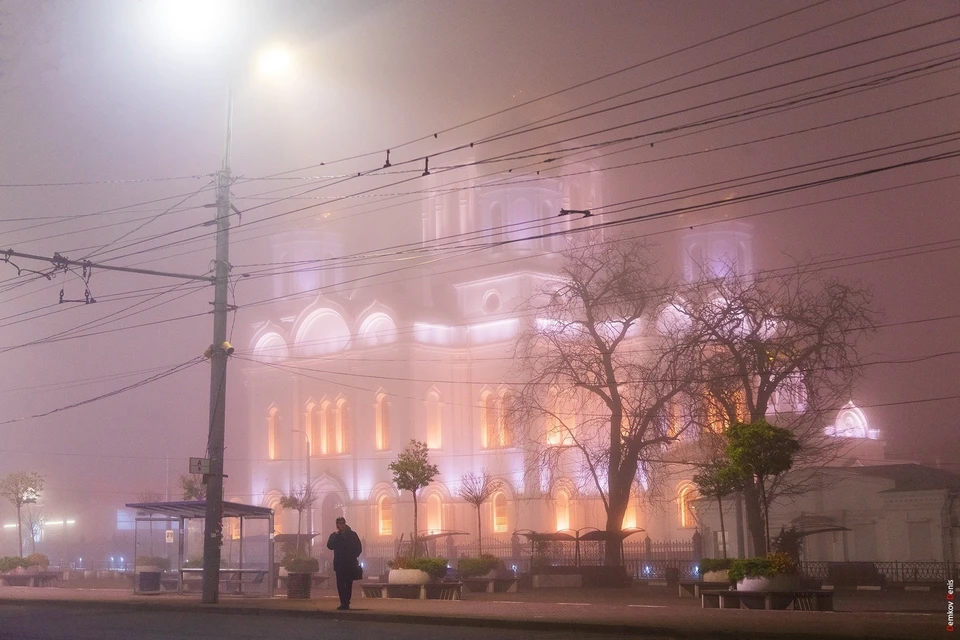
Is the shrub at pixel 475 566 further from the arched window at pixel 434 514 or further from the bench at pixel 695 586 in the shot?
the arched window at pixel 434 514

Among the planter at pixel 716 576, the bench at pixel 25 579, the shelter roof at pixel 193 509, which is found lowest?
the bench at pixel 25 579

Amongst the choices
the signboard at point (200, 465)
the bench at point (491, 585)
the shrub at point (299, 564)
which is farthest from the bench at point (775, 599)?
the shrub at point (299, 564)

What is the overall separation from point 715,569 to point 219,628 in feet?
41.9

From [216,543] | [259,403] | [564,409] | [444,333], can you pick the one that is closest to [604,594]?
[216,543]

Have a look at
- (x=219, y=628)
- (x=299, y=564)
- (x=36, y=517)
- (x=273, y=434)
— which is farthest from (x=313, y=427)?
(x=219, y=628)

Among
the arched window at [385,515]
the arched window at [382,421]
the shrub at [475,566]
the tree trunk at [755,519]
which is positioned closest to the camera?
the tree trunk at [755,519]

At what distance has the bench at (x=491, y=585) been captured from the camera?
28.3 metres

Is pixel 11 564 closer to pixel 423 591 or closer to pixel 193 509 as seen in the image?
pixel 193 509

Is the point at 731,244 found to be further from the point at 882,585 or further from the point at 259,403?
the point at 882,585

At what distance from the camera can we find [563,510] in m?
47.2

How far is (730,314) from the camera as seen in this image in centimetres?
2866

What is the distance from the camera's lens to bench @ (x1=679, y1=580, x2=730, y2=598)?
22781 millimetres

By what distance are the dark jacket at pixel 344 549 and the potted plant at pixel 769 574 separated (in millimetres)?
6769

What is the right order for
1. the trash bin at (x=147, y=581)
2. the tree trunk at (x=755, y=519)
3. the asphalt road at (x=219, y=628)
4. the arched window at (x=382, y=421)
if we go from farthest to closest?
the arched window at (x=382, y=421) → the tree trunk at (x=755, y=519) → the trash bin at (x=147, y=581) → the asphalt road at (x=219, y=628)
